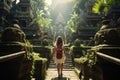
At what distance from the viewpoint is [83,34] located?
1225 inches

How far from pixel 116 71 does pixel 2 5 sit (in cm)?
3200

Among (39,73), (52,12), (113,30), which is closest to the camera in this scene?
(113,30)

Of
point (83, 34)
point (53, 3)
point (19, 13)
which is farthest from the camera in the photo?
point (53, 3)

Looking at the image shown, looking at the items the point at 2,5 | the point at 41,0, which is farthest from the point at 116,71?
the point at 41,0

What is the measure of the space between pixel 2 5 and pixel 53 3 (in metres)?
52.7

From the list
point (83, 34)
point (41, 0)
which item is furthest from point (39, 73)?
point (41, 0)

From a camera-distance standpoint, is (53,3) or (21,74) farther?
(53,3)

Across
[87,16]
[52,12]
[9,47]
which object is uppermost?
[52,12]

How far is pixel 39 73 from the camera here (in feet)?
32.7

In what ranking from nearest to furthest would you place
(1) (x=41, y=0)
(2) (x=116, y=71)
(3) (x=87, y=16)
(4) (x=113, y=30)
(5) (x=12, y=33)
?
(2) (x=116, y=71) → (4) (x=113, y=30) → (5) (x=12, y=33) → (3) (x=87, y=16) → (1) (x=41, y=0)

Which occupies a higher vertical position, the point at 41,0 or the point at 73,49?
the point at 41,0

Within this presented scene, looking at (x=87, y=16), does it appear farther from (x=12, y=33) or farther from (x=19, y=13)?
(x=12, y=33)

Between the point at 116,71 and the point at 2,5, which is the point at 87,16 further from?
the point at 116,71

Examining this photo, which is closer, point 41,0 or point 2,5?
point 2,5
